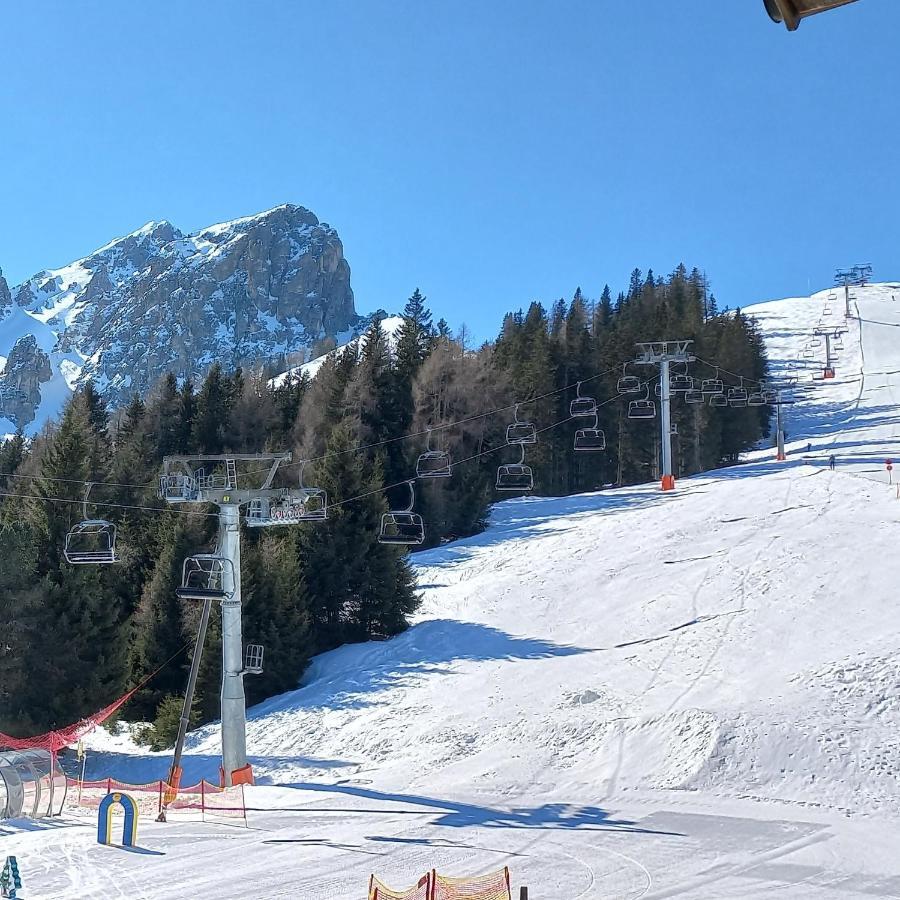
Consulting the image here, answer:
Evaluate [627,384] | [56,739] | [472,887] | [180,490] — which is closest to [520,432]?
[180,490]

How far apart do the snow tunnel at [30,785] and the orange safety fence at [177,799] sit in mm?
1059

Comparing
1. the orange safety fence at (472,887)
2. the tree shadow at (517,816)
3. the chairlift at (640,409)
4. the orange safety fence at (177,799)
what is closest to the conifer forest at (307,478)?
the orange safety fence at (177,799)

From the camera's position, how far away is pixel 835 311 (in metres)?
143

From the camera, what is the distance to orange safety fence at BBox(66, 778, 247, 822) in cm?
1809

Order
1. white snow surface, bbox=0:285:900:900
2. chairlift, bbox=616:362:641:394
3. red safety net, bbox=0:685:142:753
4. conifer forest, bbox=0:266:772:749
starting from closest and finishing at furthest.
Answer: white snow surface, bbox=0:285:900:900 → red safety net, bbox=0:685:142:753 → conifer forest, bbox=0:266:772:749 → chairlift, bbox=616:362:641:394

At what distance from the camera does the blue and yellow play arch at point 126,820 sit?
1508 centimetres

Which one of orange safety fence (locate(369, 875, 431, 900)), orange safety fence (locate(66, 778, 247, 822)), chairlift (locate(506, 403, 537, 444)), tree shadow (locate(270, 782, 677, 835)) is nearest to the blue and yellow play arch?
orange safety fence (locate(66, 778, 247, 822))

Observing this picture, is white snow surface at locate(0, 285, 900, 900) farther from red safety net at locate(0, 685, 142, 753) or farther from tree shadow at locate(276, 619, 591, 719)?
red safety net at locate(0, 685, 142, 753)

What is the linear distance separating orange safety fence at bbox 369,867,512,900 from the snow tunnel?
8904 mm

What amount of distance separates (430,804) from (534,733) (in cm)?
383

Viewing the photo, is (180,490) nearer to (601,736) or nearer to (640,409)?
(601,736)

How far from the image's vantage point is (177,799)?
20031mm

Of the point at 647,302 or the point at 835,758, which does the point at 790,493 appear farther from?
the point at 647,302

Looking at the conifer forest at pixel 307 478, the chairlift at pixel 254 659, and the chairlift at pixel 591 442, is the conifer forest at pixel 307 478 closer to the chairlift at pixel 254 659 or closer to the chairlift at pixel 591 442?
the chairlift at pixel 254 659
